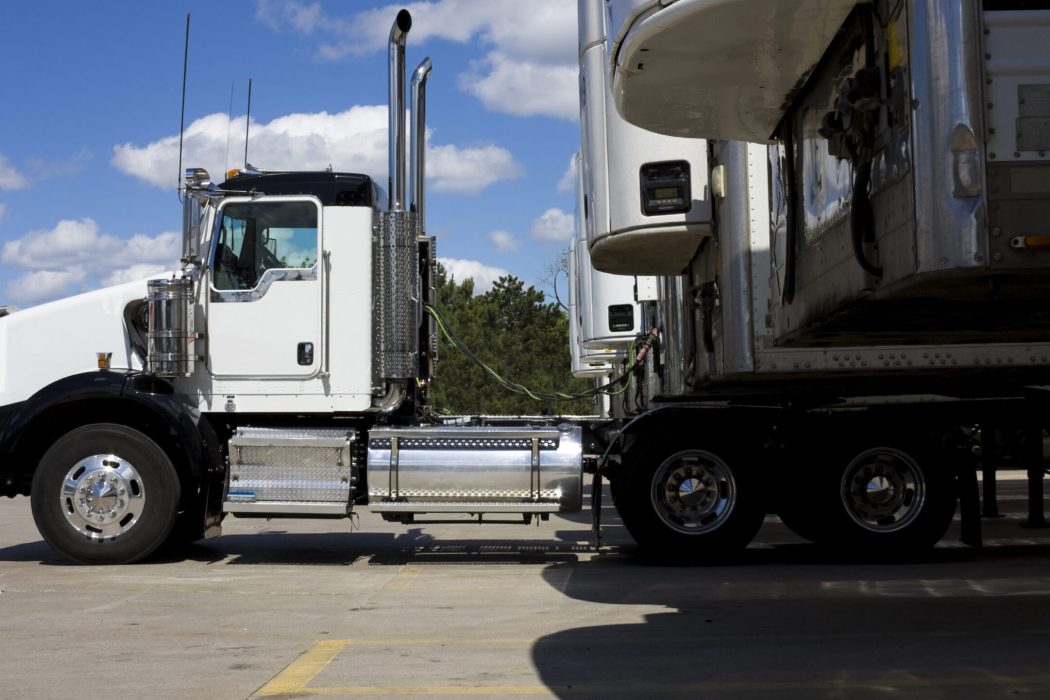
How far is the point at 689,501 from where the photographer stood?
9.42m

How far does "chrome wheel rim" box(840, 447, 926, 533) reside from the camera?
30.8 ft

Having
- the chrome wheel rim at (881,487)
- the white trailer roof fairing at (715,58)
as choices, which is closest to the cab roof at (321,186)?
the chrome wheel rim at (881,487)

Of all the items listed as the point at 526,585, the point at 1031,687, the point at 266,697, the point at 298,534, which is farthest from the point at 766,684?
the point at 298,534

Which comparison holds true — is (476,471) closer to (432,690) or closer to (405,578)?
(405,578)

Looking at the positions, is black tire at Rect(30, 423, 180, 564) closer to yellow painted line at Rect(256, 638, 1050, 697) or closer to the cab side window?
the cab side window

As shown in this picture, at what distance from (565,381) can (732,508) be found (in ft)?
107

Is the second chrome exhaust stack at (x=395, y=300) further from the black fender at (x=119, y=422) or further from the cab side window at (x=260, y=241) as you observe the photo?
the black fender at (x=119, y=422)

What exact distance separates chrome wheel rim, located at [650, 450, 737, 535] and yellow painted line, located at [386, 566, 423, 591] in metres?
1.94

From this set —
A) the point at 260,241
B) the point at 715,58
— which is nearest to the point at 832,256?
the point at 715,58

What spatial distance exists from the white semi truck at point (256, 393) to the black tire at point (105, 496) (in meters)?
0.01

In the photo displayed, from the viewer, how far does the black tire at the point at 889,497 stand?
9.31 m

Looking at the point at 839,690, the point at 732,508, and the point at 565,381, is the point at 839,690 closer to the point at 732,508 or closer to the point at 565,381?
the point at 732,508

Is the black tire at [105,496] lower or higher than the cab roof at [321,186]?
lower

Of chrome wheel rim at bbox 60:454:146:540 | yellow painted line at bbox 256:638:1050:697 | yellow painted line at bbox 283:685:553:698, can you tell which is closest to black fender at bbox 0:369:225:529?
chrome wheel rim at bbox 60:454:146:540
